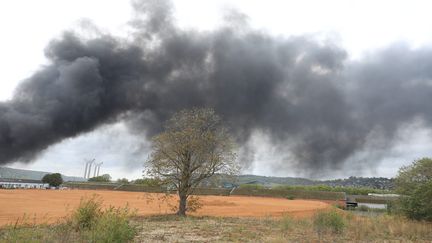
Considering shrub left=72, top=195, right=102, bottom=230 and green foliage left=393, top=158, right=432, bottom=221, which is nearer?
shrub left=72, top=195, right=102, bottom=230

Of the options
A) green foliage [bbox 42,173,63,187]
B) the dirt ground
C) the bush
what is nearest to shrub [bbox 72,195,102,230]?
the dirt ground

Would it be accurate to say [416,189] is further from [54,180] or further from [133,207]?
[54,180]

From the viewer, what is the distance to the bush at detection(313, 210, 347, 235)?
20559 millimetres

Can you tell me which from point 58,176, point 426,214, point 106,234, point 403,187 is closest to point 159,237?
point 106,234

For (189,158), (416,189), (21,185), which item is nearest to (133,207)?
(189,158)

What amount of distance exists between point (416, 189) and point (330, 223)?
10.5 m

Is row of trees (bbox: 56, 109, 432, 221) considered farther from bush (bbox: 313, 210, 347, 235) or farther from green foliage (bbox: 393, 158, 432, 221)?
bush (bbox: 313, 210, 347, 235)

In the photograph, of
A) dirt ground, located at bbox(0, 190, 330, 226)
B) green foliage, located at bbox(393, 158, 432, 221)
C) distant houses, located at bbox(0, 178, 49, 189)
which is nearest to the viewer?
green foliage, located at bbox(393, 158, 432, 221)

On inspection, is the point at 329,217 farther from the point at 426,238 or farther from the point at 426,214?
the point at 426,214

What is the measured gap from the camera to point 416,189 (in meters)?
26.4

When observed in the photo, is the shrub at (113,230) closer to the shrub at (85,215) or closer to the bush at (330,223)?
the shrub at (85,215)

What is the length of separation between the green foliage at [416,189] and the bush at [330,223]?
8.98 metres

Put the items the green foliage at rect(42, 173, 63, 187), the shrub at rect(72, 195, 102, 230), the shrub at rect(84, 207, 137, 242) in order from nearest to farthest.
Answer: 1. the shrub at rect(84, 207, 137, 242)
2. the shrub at rect(72, 195, 102, 230)
3. the green foliage at rect(42, 173, 63, 187)

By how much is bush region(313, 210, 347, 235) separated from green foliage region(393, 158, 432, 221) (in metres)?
8.98
